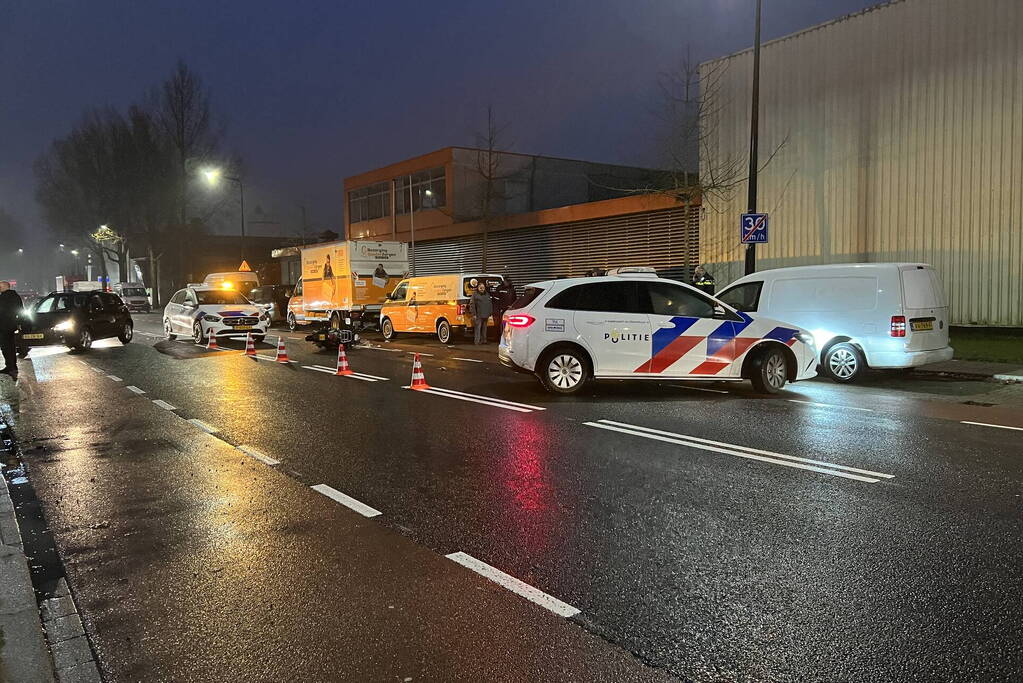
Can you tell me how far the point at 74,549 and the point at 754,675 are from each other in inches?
165

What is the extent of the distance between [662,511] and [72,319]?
18.8 meters

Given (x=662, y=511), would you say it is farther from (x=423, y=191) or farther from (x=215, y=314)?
(x=423, y=191)

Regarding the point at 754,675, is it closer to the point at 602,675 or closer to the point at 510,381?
the point at 602,675

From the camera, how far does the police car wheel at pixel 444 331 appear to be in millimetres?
20273

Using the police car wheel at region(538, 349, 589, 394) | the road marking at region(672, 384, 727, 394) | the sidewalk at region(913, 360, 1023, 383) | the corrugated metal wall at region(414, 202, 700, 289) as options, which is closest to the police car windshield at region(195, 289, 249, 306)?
the corrugated metal wall at region(414, 202, 700, 289)

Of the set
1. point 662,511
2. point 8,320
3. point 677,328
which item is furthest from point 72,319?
point 662,511

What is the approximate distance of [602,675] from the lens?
3.13 metres

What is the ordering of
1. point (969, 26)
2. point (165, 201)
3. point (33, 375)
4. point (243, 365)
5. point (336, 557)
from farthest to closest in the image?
point (165, 201) → point (969, 26) → point (243, 365) → point (33, 375) → point (336, 557)

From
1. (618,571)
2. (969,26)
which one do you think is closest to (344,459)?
(618,571)

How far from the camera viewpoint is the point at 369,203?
160 feet

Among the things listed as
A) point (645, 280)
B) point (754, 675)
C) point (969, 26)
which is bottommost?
point (754, 675)

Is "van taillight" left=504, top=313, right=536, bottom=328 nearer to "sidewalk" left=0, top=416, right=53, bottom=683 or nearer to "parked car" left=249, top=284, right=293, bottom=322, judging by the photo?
"sidewalk" left=0, top=416, right=53, bottom=683

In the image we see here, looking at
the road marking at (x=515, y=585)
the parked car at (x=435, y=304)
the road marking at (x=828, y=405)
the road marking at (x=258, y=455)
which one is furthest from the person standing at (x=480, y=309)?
the road marking at (x=515, y=585)

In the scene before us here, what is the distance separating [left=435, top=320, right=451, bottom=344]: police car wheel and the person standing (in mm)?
948
